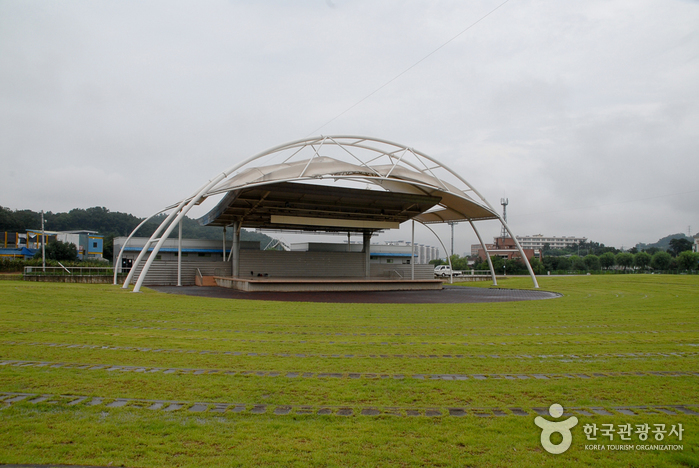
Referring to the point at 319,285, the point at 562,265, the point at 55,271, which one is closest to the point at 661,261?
the point at 562,265

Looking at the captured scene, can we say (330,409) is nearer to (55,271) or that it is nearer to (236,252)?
(236,252)

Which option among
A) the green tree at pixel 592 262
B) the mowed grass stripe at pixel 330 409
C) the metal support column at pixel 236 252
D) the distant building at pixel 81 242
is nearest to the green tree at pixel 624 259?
the green tree at pixel 592 262

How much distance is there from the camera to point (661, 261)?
8369cm

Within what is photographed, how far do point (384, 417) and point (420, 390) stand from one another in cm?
124

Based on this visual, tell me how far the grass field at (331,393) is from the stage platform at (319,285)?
18579mm

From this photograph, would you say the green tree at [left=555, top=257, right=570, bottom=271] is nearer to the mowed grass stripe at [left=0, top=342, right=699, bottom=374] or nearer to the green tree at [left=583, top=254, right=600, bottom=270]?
the green tree at [left=583, top=254, right=600, bottom=270]

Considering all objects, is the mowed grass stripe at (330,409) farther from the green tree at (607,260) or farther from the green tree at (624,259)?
the green tree at (607,260)

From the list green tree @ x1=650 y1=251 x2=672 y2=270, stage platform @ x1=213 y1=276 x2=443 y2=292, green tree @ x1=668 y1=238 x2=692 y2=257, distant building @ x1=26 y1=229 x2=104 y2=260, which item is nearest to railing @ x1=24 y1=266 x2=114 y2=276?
stage platform @ x1=213 y1=276 x2=443 y2=292

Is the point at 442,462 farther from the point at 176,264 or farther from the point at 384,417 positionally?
the point at 176,264

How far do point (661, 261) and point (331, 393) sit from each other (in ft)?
329

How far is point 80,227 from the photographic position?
105 metres

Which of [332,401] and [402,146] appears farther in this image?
[402,146]

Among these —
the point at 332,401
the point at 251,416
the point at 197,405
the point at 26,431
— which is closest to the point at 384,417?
the point at 332,401

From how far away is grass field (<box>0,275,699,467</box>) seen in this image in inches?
152
